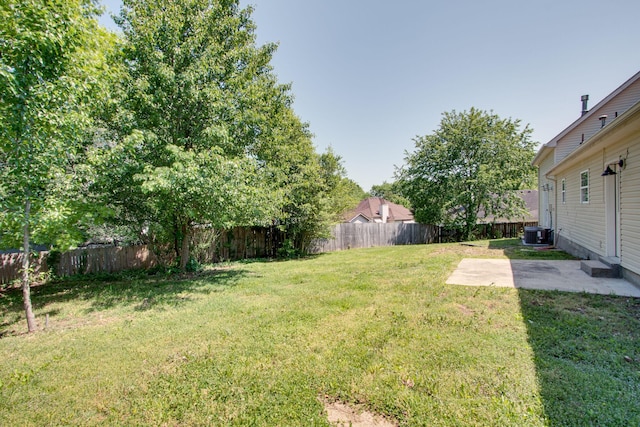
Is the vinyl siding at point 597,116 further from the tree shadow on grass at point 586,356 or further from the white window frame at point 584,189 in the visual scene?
the tree shadow on grass at point 586,356

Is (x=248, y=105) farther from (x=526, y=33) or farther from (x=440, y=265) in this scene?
(x=526, y=33)

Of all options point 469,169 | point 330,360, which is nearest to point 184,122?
point 330,360

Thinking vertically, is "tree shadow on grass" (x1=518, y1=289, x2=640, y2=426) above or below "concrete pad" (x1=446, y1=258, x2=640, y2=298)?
below

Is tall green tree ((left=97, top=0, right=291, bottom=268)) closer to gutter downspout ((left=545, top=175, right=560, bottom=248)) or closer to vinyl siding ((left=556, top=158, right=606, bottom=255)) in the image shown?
vinyl siding ((left=556, top=158, right=606, bottom=255))

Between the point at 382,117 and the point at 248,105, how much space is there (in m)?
10.5

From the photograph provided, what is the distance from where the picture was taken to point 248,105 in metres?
7.80

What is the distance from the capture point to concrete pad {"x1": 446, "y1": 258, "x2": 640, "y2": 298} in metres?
5.37

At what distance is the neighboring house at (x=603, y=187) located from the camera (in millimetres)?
5427

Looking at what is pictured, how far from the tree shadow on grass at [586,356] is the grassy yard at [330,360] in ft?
0.05

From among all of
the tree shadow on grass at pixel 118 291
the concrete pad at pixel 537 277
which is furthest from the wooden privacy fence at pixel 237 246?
the concrete pad at pixel 537 277

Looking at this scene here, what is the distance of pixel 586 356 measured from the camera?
301 centimetres

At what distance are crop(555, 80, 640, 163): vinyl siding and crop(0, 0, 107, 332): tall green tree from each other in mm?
13204

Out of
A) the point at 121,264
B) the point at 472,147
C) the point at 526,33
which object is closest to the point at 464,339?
the point at 121,264

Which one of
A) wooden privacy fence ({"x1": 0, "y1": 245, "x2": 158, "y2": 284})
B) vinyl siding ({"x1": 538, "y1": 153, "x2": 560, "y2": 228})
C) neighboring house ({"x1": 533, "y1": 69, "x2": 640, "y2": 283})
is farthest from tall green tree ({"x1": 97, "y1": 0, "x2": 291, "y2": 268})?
vinyl siding ({"x1": 538, "y1": 153, "x2": 560, "y2": 228})
